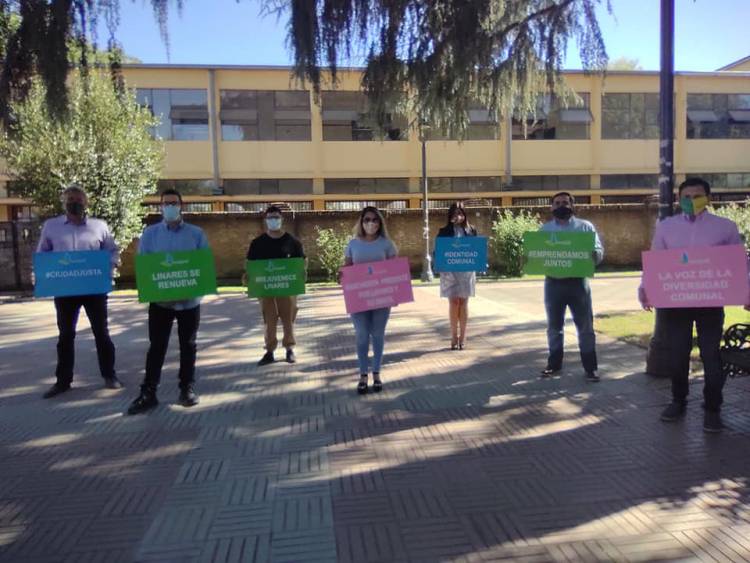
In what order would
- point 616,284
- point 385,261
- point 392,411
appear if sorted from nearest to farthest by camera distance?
point 392,411
point 385,261
point 616,284

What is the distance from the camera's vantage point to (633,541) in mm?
3068

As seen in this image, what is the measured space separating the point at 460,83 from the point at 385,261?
2.90 metres

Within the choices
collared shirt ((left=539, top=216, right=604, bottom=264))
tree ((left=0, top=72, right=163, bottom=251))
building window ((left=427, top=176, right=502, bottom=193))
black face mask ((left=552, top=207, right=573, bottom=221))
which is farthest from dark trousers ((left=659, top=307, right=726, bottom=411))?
building window ((left=427, top=176, right=502, bottom=193))

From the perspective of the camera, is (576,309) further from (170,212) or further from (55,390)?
(55,390)

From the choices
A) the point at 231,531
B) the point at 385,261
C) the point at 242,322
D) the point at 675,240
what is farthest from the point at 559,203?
the point at 242,322

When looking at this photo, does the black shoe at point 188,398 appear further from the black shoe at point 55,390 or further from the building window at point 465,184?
the building window at point 465,184

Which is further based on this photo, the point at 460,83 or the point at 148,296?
the point at 460,83

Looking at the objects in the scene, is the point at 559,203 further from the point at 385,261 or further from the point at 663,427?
the point at 663,427

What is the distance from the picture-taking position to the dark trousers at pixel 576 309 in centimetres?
607

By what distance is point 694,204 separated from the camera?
15.3 feet

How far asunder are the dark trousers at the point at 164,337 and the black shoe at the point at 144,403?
0.19 feet

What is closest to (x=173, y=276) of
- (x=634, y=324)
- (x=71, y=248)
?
(x=71, y=248)

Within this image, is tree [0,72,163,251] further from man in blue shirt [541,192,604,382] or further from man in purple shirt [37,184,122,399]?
man in blue shirt [541,192,604,382]

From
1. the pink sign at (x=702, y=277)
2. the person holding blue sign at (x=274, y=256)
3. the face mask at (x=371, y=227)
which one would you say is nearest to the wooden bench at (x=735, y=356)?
the pink sign at (x=702, y=277)
